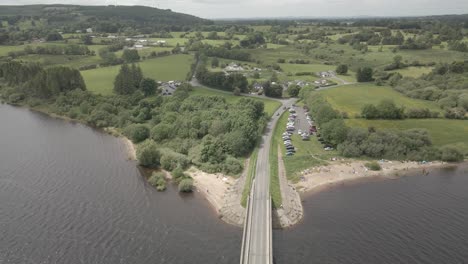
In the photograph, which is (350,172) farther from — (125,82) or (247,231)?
(125,82)

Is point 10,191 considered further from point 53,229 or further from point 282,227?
point 282,227

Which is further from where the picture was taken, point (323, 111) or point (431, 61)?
point (431, 61)

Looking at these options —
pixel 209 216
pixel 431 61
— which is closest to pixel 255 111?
pixel 209 216

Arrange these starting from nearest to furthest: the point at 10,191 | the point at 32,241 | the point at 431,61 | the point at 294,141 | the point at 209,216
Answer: the point at 32,241 < the point at 209,216 < the point at 10,191 < the point at 294,141 < the point at 431,61

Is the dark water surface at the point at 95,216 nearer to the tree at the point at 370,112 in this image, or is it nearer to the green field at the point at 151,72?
the green field at the point at 151,72

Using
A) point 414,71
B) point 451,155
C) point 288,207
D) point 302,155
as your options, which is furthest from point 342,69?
point 288,207

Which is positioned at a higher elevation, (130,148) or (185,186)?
(185,186)

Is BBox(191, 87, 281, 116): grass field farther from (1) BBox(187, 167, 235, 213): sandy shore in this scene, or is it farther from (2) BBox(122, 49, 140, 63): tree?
(2) BBox(122, 49, 140, 63): tree
